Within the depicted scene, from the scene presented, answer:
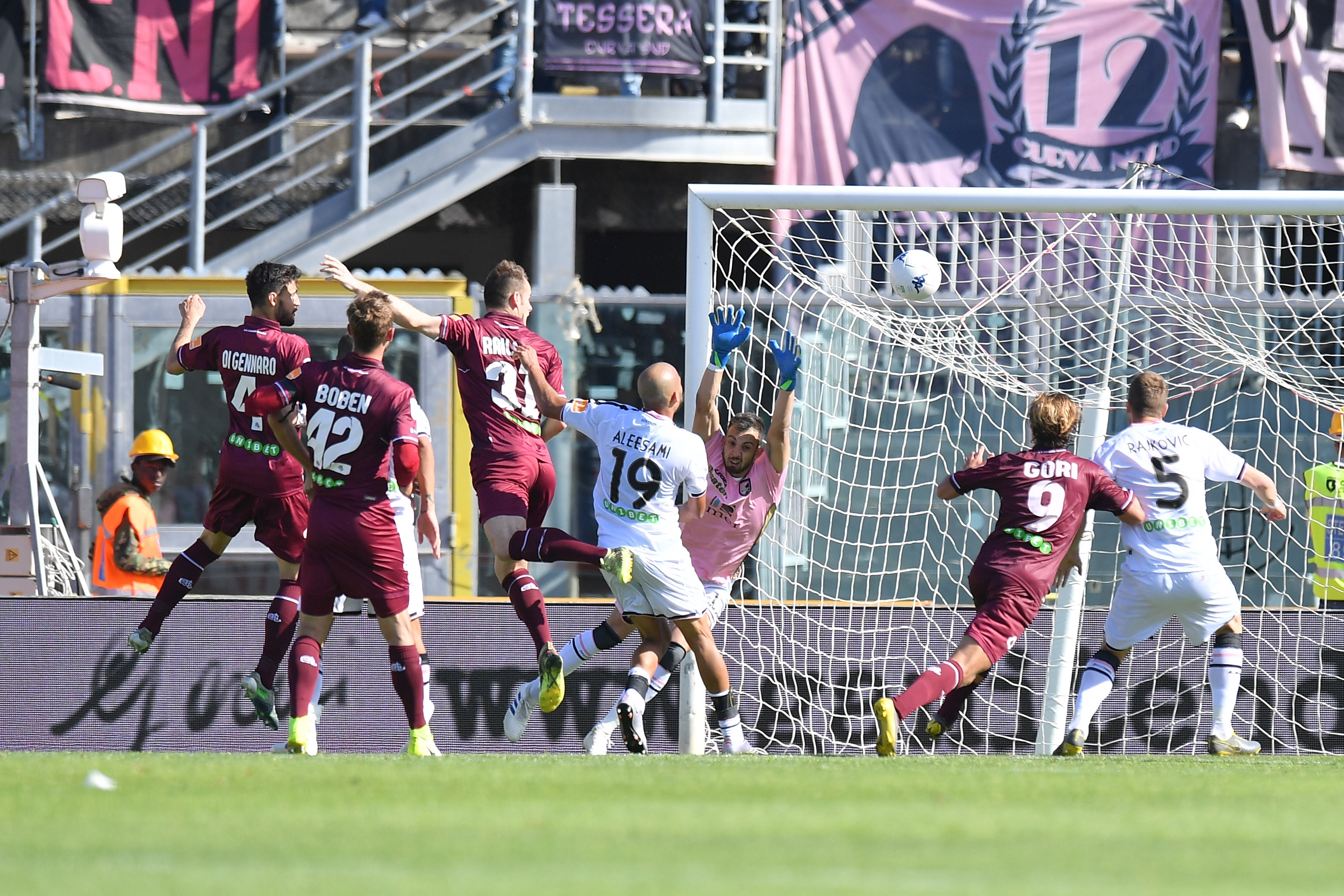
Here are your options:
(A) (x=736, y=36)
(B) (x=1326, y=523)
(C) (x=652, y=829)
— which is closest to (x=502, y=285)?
(C) (x=652, y=829)

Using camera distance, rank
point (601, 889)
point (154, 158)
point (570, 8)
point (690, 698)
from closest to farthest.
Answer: point (601, 889) < point (690, 698) < point (570, 8) < point (154, 158)

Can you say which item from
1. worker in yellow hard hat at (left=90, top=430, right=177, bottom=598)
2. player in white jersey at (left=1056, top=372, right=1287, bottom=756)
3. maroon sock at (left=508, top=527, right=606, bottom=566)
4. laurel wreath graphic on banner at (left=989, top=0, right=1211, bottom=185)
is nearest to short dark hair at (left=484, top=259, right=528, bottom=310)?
maroon sock at (left=508, top=527, right=606, bottom=566)

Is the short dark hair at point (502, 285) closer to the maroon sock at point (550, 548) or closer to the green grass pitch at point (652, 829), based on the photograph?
the maroon sock at point (550, 548)

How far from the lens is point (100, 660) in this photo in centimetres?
→ 918

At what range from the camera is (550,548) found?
8000 mm

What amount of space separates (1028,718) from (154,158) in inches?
377

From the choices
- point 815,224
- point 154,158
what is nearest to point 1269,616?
point 815,224

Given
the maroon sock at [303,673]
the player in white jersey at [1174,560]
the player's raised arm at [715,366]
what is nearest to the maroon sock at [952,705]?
the player in white jersey at [1174,560]

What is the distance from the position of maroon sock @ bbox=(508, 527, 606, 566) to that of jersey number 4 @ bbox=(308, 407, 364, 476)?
1.09 metres

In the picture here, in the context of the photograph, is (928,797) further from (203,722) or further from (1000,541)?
(203,722)

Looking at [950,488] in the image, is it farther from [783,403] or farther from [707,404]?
[707,404]

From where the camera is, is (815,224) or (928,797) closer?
(928,797)

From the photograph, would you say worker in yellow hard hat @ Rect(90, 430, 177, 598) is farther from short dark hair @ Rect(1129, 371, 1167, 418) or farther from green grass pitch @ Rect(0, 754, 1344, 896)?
short dark hair @ Rect(1129, 371, 1167, 418)

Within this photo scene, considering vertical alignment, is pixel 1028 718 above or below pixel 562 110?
below
